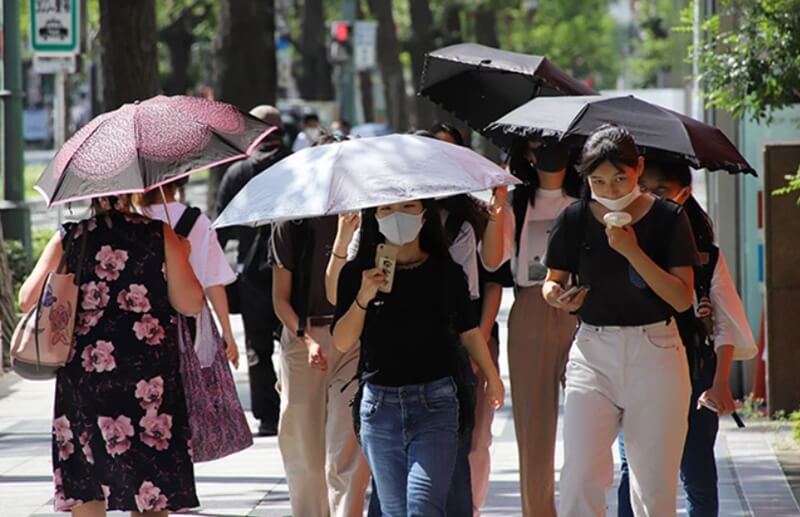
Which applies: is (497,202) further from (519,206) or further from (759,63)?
(759,63)

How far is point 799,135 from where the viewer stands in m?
11.4

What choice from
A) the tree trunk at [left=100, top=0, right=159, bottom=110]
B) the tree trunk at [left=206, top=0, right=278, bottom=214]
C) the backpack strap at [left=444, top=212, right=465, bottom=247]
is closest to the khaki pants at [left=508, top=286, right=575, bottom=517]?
the backpack strap at [left=444, top=212, right=465, bottom=247]

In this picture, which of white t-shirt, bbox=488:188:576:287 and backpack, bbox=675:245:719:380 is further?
white t-shirt, bbox=488:188:576:287

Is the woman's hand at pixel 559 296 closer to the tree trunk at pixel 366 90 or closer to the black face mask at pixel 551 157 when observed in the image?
the black face mask at pixel 551 157

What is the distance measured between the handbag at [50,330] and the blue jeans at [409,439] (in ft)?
3.63

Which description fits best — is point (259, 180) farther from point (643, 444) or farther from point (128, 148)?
point (643, 444)

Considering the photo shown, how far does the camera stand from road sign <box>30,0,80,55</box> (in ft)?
53.9

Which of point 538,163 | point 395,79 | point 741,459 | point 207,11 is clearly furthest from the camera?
point 207,11

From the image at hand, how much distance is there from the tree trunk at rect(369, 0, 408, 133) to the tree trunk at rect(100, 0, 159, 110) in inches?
A: 1009

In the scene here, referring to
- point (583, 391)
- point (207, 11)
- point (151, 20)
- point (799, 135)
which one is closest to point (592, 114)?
point (583, 391)

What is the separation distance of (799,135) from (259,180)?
6.03 m

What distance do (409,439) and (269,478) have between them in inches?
155

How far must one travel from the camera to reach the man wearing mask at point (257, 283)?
10116mm

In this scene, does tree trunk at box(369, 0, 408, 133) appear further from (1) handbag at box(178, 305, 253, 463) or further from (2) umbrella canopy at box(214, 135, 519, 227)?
(2) umbrella canopy at box(214, 135, 519, 227)
